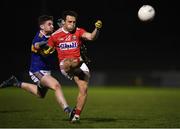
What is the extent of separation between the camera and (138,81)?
33562 millimetres

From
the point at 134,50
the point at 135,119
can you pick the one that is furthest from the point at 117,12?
the point at 135,119

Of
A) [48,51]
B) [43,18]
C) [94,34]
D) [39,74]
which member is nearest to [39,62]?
[39,74]

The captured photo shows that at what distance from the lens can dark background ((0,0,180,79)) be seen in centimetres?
3628

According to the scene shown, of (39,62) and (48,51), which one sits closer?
(48,51)

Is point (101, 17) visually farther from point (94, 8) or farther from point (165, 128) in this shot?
point (165, 128)

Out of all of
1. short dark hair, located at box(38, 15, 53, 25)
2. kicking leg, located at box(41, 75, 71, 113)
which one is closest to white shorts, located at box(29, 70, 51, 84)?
kicking leg, located at box(41, 75, 71, 113)

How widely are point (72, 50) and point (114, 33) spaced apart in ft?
92.1

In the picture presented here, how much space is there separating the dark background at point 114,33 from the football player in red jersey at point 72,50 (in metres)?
23.8

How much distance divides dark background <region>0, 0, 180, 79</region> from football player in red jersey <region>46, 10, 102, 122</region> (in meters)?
23.8

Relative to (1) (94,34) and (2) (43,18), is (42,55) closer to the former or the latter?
(2) (43,18)

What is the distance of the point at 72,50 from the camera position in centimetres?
1102

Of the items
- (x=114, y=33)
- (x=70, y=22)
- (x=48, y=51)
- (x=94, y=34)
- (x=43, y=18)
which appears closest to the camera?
(x=94, y=34)

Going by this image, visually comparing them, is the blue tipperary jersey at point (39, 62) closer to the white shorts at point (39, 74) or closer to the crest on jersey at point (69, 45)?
the white shorts at point (39, 74)

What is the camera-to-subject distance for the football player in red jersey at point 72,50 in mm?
10898
